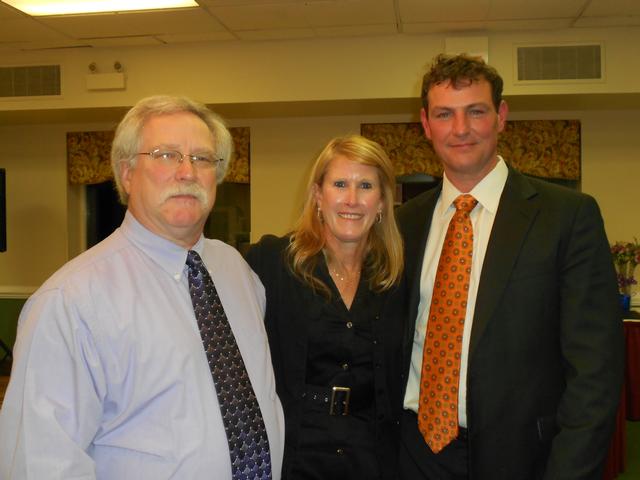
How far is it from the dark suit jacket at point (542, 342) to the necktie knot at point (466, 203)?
0.17 meters

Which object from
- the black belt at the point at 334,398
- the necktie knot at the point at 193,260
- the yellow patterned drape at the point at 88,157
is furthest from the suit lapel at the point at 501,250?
the yellow patterned drape at the point at 88,157

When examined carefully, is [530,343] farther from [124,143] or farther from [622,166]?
[622,166]

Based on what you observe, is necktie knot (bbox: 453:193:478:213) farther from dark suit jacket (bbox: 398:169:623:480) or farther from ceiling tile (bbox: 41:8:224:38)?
ceiling tile (bbox: 41:8:224:38)

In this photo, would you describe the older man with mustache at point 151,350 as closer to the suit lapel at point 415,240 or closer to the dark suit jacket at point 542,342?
the suit lapel at point 415,240

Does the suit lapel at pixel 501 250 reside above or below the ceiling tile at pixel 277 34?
below

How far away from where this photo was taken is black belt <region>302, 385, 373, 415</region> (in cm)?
177

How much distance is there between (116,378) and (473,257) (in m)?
1.04

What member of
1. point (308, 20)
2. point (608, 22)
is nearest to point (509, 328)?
point (308, 20)

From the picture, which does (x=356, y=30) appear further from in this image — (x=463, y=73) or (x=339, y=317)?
(x=339, y=317)

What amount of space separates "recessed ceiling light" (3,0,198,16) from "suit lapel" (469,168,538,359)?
315 centimetres

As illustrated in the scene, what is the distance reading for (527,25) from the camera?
4.55 meters

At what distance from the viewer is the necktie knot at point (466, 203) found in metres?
1.82

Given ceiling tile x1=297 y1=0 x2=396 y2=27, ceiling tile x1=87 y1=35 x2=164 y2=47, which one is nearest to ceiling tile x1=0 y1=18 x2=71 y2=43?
ceiling tile x1=87 y1=35 x2=164 y2=47

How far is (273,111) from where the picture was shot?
5.50m
